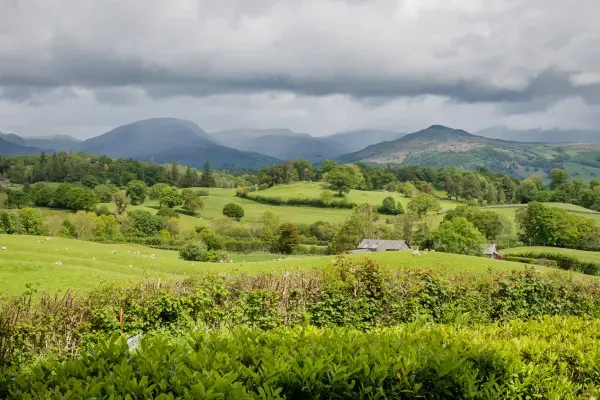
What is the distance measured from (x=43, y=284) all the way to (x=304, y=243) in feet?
213

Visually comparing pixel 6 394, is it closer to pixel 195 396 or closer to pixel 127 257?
pixel 195 396

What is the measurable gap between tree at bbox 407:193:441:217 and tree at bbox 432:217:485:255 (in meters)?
35.8

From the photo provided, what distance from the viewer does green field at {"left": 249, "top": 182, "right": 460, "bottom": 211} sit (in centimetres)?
12475

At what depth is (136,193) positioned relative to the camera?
12988cm

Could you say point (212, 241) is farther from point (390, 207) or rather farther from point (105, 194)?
point (105, 194)

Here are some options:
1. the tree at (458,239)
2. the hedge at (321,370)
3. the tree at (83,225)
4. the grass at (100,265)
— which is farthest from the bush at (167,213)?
Result: the hedge at (321,370)

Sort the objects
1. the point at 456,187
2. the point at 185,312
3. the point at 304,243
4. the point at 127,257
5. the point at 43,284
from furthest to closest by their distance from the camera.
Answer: the point at 456,187 → the point at 304,243 → the point at 127,257 → the point at 43,284 → the point at 185,312

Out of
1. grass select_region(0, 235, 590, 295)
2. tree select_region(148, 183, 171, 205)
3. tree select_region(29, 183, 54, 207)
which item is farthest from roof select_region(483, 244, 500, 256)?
tree select_region(29, 183, 54, 207)

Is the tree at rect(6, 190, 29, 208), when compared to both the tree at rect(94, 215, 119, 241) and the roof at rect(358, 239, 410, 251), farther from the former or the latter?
the roof at rect(358, 239, 410, 251)

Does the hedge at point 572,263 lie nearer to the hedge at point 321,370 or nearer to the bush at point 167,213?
the hedge at point 321,370

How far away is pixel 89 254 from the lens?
102ft

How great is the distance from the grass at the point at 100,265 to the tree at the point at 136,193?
93614 millimetres

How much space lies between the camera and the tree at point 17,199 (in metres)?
109

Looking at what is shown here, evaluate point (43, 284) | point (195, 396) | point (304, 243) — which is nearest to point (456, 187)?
point (304, 243)
